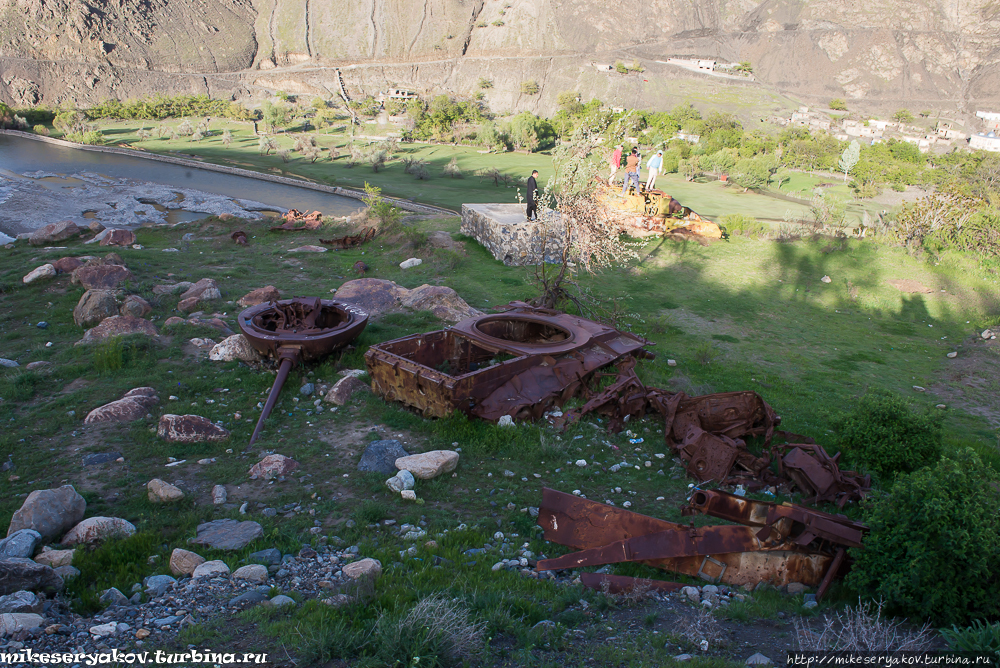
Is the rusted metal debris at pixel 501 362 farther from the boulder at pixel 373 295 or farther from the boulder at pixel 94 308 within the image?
the boulder at pixel 94 308

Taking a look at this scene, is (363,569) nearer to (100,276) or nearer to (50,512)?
(50,512)

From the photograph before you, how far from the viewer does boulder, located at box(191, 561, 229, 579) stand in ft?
12.3

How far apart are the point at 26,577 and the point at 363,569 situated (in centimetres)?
191

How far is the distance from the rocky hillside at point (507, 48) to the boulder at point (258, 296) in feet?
200

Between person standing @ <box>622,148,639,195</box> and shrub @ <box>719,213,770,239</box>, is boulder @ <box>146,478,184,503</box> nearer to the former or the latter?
person standing @ <box>622,148,639,195</box>

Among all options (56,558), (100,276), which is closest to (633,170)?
(100,276)

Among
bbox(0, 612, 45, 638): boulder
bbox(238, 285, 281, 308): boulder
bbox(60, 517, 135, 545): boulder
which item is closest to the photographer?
bbox(0, 612, 45, 638): boulder

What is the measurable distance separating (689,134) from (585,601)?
4501 cm

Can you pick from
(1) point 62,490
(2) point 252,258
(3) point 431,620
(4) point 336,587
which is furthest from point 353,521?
(2) point 252,258

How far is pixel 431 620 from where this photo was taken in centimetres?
297

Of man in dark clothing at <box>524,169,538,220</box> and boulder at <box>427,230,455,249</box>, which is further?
boulder at <box>427,230,455,249</box>

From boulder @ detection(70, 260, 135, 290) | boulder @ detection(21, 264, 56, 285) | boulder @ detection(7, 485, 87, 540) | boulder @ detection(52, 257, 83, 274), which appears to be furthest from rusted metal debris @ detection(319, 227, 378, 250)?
boulder @ detection(7, 485, 87, 540)

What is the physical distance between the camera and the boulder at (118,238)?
607 inches

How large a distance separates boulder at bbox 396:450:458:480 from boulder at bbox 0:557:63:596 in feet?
8.65
